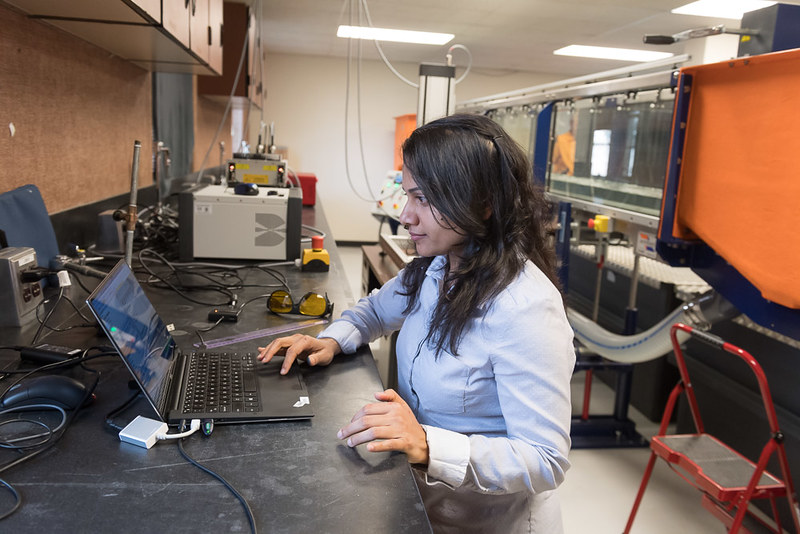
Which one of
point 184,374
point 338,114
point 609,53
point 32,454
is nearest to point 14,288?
point 184,374

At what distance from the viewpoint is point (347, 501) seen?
685 mm

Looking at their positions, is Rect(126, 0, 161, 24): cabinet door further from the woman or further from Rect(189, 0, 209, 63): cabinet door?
the woman

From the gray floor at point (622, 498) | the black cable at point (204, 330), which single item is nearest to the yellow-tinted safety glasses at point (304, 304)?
the black cable at point (204, 330)

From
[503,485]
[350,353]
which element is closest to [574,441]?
[350,353]

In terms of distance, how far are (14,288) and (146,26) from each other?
71cm

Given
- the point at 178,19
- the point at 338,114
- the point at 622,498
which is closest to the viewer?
the point at 178,19

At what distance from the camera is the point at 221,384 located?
3.19 feet

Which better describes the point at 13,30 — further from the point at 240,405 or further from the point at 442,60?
the point at 442,60

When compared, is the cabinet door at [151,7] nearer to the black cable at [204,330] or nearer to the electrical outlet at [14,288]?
the electrical outlet at [14,288]

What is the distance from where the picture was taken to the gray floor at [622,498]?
2.07 metres

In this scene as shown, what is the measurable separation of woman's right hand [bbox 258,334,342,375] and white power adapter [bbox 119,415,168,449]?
11.1 inches

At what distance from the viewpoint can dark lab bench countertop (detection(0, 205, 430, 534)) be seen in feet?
2.07

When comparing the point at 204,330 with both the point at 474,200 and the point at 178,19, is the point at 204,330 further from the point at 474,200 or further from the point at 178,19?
the point at 178,19

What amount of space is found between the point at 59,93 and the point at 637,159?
83.6 inches
